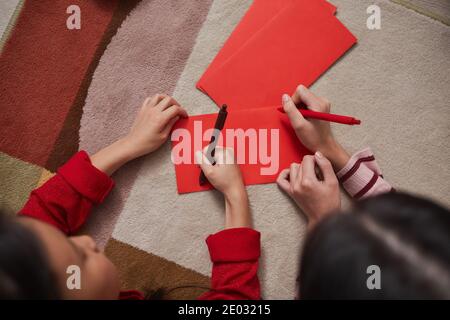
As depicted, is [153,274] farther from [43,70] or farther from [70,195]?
[43,70]

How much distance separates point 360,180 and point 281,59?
11.0 inches

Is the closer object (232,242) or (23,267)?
(23,267)

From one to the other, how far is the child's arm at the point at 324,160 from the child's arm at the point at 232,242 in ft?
0.30

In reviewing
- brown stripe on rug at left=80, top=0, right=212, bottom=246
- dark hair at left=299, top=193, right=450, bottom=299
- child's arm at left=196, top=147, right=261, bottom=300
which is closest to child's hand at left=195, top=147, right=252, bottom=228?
child's arm at left=196, top=147, right=261, bottom=300

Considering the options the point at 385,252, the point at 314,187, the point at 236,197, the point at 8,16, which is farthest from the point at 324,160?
the point at 8,16

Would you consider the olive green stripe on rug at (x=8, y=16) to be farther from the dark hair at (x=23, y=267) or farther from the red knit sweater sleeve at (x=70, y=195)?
the dark hair at (x=23, y=267)

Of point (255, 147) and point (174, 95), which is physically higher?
point (174, 95)

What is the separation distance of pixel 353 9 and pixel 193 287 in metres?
0.63

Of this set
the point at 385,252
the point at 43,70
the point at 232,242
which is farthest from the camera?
the point at 43,70

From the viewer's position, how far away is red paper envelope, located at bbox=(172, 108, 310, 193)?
2.47 feet

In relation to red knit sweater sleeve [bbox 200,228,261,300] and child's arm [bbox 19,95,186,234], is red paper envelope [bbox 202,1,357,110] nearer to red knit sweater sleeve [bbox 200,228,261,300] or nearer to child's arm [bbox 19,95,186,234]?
child's arm [bbox 19,95,186,234]

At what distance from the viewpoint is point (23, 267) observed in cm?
49

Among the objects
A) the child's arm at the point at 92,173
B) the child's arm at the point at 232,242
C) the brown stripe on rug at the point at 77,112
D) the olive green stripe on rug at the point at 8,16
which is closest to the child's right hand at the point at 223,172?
the child's arm at the point at 232,242
